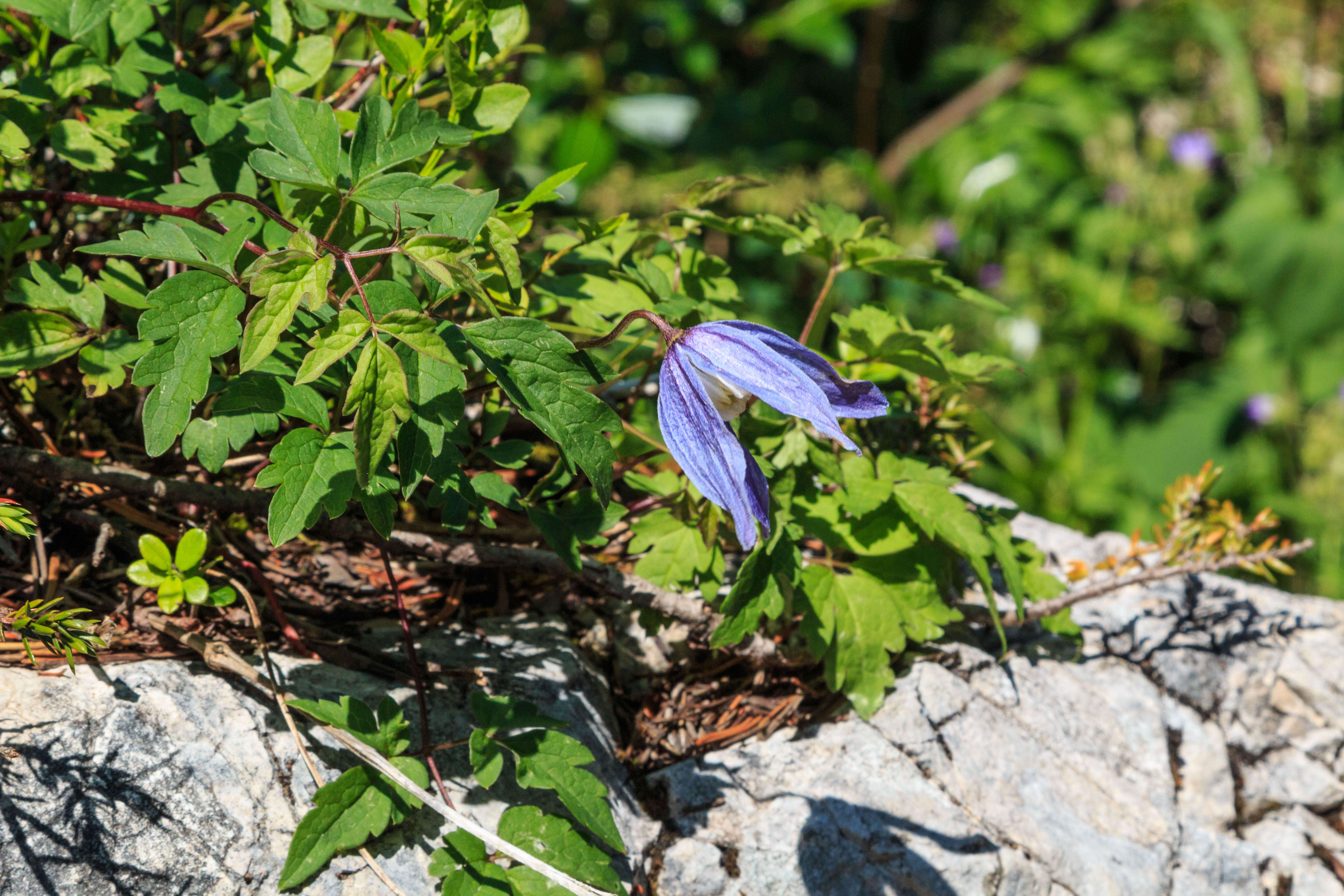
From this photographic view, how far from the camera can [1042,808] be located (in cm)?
157

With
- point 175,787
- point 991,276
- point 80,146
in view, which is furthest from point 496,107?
point 991,276

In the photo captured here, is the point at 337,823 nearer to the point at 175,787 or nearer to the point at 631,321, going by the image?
the point at 175,787

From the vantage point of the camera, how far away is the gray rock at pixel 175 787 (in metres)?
1.11

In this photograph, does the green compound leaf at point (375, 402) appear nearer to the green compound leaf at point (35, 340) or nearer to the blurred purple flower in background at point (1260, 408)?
the green compound leaf at point (35, 340)

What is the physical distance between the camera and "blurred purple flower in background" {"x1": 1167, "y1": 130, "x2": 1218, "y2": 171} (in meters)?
4.85

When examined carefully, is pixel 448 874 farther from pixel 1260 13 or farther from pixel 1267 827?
pixel 1260 13

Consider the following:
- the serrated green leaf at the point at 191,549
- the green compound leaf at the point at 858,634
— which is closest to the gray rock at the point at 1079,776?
the green compound leaf at the point at 858,634

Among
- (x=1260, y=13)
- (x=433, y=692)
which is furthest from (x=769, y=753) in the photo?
(x=1260, y=13)

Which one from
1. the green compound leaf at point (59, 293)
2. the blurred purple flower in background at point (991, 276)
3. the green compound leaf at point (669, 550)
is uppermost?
the green compound leaf at point (59, 293)

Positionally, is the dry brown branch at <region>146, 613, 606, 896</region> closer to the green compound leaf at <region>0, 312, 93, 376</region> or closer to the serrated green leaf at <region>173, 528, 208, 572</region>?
the serrated green leaf at <region>173, 528, 208, 572</region>

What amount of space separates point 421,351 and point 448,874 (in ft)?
2.17

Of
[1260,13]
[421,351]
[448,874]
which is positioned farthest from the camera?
[1260,13]

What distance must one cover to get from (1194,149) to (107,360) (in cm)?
524

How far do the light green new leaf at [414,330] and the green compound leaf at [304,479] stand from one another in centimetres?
20
